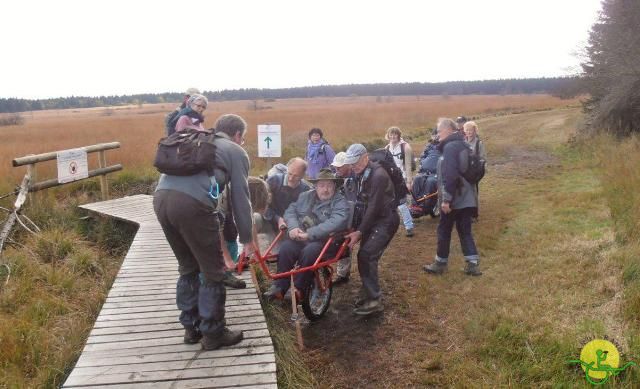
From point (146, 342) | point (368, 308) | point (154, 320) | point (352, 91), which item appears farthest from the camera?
point (352, 91)

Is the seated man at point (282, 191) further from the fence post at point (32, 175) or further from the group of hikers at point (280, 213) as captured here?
the fence post at point (32, 175)

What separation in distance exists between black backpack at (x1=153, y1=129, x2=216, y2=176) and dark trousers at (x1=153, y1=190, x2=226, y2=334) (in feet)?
0.52

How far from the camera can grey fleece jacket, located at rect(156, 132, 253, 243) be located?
123 inches

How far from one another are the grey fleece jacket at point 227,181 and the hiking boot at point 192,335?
0.86m

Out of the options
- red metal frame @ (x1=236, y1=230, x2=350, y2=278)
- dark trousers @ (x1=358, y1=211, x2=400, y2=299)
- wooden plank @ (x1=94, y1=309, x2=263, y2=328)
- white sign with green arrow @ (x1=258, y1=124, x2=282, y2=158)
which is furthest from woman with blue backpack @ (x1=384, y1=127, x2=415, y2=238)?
wooden plank @ (x1=94, y1=309, x2=263, y2=328)

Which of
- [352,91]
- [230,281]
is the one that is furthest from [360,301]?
[352,91]

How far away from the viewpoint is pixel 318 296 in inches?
191

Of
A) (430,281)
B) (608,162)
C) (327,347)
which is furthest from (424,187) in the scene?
(608,162)

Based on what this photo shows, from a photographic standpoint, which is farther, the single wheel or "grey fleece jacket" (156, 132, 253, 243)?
the single wheel

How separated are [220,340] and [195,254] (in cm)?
72

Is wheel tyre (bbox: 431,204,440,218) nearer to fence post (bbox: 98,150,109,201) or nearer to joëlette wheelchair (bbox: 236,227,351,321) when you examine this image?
joëlette wheelchair (bbox: 236,227,351,321)

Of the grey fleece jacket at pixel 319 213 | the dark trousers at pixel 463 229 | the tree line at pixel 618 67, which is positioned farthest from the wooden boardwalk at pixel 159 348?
the tree line at pixel 618 67

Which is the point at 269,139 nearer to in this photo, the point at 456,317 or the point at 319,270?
the point at 319,270

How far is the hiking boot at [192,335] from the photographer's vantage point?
3.62m
